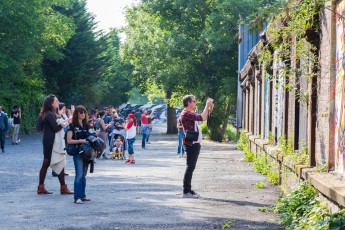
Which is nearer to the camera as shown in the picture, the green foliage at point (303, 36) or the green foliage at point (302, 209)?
the green foliage at point (302, 209)

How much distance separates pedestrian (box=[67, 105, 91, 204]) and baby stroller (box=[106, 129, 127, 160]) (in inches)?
469

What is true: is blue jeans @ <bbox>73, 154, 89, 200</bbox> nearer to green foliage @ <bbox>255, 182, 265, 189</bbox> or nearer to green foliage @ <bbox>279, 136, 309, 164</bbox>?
green foliage @ <bbox>279, 136, 309, 164</bbox>

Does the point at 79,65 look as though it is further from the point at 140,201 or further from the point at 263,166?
the point at 140,201

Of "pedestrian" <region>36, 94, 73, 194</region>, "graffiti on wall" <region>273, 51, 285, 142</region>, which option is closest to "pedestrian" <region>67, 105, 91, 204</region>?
"pedestrian" <region>36, 94, 73, 194</region>

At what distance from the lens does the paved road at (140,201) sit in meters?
9.73

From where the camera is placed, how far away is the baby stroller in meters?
24.5

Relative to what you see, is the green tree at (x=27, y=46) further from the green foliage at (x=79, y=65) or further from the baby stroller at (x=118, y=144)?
the baby stroller at (x=118, y=144)

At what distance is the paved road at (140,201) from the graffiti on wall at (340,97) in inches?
45.7

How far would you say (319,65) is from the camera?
10555 millimetres

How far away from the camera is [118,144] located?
24438mm

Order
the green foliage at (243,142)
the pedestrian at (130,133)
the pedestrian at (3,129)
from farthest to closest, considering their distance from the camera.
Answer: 1. the green foliage at (243,142)
2. the pedestrian at (3,129)
3. the pedestrian at (130,133)

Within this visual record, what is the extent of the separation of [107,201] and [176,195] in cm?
144

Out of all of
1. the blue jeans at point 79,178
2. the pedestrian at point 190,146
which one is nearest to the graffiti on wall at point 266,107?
the pedestrian at point 190,146

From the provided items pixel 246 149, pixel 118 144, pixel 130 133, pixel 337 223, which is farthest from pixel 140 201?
pixel 246 149
